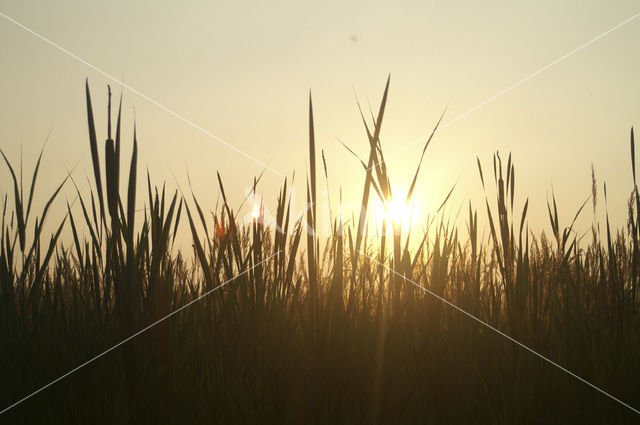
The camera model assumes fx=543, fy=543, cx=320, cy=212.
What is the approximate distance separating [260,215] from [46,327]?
0.92 m

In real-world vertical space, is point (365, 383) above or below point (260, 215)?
below

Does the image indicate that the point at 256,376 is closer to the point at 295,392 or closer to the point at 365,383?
the point at 295,392

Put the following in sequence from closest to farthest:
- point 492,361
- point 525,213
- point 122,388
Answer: point 122,388, point 492,361, point 525,213

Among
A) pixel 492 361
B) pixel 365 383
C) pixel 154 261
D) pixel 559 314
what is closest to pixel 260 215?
pixel 154 261

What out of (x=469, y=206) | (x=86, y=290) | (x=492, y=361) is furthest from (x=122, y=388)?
(x=469, y=206)

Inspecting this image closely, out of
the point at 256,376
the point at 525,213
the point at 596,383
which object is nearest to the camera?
the point at 256,376

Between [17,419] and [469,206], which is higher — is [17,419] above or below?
below

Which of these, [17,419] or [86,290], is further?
[86,290]

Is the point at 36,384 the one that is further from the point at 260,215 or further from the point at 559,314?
the point at 559,314

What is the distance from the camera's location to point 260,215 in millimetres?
2287

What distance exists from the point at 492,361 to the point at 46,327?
165 centimetres

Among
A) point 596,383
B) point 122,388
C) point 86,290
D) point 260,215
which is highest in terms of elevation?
point 260,215

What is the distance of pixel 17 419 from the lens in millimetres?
1566

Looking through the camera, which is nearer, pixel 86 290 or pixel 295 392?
pixel 295 392
